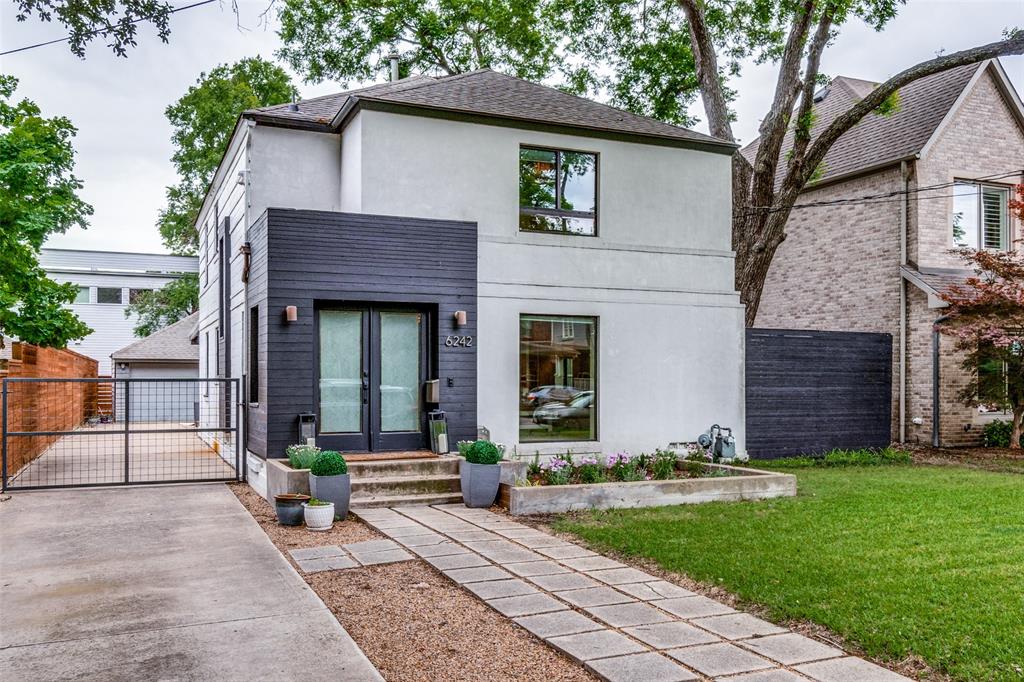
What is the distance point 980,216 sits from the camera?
17.4m

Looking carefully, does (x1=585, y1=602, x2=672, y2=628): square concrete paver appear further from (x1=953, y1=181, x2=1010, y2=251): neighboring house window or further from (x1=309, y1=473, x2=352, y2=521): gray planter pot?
(x1=953, y1=181, x2=1010, y2=251): neighboring house window

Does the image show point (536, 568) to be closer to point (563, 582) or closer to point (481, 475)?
point (563, 582)

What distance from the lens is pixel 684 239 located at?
43.5 feet

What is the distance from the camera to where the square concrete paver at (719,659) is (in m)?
4.27

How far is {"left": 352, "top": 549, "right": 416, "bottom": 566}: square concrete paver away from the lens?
6.74 m

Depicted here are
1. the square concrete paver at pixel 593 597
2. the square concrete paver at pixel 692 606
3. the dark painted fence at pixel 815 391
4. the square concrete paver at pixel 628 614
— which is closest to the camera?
the square concrete paver at pixel 628 614

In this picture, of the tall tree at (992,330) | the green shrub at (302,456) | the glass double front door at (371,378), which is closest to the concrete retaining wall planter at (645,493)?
the glass double front door at (371,378)

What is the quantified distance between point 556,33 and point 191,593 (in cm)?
1921

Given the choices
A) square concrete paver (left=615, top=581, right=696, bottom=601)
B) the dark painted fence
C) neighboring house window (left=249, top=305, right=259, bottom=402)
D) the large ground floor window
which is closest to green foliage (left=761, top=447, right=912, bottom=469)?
the dark painted fence

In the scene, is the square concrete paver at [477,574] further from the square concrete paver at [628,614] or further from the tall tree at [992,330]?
the tall tree at [992,330]

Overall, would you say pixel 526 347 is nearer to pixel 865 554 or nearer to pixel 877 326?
pixel 865 554

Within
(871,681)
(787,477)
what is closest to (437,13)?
(787,477)

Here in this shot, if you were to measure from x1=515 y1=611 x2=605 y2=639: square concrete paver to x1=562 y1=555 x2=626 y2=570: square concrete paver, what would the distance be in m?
1.27

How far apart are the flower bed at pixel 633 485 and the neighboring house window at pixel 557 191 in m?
3.74
